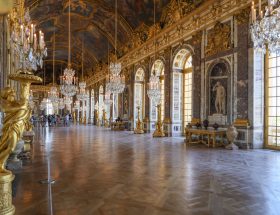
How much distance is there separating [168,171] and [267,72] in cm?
609

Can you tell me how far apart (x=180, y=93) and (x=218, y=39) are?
15.0ft

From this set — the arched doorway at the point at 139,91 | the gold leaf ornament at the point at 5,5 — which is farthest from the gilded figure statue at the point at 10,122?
the arched doorway at the point at 139,91

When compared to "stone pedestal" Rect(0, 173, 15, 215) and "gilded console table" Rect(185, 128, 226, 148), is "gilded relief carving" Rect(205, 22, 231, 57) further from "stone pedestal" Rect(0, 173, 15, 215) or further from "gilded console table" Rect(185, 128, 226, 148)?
"stone pedestal" Rect(0, 173, 15, 215)

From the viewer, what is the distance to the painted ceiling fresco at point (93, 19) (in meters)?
17.6

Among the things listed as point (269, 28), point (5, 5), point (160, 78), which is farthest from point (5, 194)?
point (160, 78)

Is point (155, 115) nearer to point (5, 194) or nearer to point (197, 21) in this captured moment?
point (197, 21)

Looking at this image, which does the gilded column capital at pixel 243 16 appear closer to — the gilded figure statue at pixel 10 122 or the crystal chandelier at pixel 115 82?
the crystal chandelier at pixel 115 82

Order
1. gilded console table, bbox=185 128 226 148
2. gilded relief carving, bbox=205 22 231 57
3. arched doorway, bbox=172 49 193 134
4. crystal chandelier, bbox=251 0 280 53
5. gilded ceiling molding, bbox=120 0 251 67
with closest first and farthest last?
1. crystal chandelier, bbox=251 0 280 53
2. gilded console table, bbox=185 128 226 148
3. gilded ceiling molding, bbox=120 0 251 67
4. gilded relief carving, bbox=205 22 231 57
5. arched doorway, bbox=172 49 193 134

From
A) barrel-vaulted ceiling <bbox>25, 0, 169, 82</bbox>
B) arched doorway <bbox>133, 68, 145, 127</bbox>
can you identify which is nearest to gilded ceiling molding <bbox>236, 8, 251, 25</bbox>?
barrel-vaulted ceiling <bbox>25, 0, 169, 82</bbox>

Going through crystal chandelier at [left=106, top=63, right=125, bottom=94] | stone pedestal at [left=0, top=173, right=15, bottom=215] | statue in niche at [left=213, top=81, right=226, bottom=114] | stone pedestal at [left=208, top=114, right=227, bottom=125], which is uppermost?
crystal chandelier at [left=106, top=63, right=125, bottom=94]

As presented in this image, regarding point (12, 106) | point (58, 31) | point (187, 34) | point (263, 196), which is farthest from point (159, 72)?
point (12, 106)

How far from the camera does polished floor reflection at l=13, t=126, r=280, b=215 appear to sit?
3.59 meters

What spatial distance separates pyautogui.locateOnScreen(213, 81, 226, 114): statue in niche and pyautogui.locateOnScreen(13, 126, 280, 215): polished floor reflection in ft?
13.1

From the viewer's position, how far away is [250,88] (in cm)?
984
